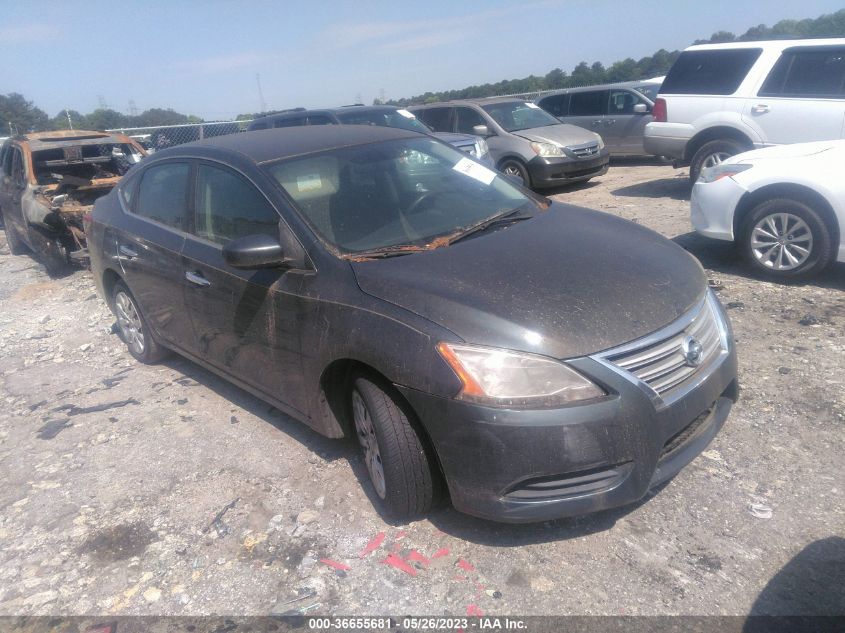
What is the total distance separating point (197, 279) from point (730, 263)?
496 cm

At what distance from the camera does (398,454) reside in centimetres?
296

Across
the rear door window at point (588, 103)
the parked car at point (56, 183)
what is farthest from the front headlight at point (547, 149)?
the parked car at point (56, 183)

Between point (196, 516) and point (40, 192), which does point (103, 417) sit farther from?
point (40, 192)

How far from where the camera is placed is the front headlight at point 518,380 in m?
2.63

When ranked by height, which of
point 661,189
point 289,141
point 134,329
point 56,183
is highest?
point 289,141

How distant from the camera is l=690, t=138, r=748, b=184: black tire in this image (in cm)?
907

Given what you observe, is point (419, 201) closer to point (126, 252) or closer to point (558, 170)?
point (126, 252)

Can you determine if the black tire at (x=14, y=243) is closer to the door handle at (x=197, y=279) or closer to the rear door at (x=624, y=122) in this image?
the door handle at (x=197, y=279)

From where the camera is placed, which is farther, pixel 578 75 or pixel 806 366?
pixel 578 75

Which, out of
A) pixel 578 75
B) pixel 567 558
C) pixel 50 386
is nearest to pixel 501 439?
pixel 567 558

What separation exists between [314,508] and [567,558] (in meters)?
1.29

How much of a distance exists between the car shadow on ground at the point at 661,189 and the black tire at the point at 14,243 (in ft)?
31.0

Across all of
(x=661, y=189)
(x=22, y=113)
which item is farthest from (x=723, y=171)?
(x=22, y=113)

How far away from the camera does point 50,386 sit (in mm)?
5359
